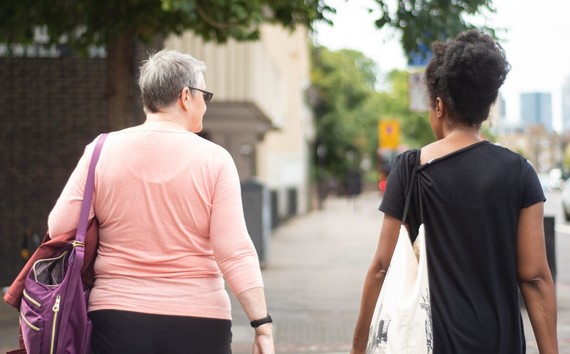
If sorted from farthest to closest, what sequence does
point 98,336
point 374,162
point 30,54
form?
1. point 374,162
2. point 30,54
3. point 98,336

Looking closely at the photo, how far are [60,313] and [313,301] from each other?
7888 mm

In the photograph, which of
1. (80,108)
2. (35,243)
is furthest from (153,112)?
(80,108)

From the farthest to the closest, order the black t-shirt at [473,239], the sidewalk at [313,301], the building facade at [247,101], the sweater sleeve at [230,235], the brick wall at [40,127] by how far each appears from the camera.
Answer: the building facade at [247,101]
the brick wall at [40,127]
the sidewalk at [313,301]
the sweater sleeve at [230,235]
the black t-shirt at [473,239]

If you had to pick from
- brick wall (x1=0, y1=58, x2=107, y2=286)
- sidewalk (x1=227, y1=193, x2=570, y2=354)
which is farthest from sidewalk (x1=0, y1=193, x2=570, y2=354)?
brick wall (x1=0, y1=58, x2=107, y2=286)

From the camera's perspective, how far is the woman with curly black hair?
2.96 m

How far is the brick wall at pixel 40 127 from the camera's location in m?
15.5

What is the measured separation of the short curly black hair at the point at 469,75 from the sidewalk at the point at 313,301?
15.8 feet

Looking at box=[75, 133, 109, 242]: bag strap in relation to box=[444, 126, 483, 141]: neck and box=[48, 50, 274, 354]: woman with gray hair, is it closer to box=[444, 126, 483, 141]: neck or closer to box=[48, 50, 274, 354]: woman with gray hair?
box=[48, 50, 274, 354]: woman with gray hair

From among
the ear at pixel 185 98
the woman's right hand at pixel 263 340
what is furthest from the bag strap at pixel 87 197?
the woman's right hand at pixel 263 340

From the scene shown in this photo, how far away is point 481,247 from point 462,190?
7.0 inches

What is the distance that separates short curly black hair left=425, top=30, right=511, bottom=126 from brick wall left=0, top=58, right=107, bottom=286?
1308cm

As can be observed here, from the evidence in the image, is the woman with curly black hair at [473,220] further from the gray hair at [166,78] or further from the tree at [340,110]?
the tree at [340,110]

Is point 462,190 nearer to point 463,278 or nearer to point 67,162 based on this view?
point 463,278

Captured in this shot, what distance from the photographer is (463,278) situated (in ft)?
9.73
